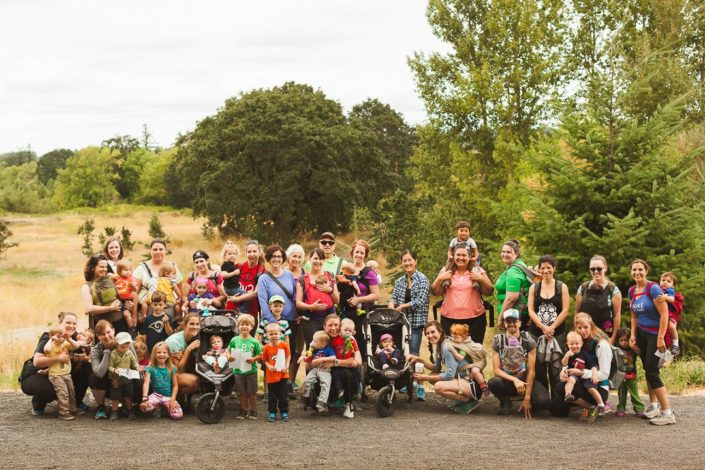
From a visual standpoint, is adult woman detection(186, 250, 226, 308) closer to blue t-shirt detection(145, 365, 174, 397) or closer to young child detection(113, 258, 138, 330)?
young child detection(113, 258, 138, 330)

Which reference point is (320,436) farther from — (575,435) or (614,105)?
(614,105)

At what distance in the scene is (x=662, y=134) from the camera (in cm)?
1364

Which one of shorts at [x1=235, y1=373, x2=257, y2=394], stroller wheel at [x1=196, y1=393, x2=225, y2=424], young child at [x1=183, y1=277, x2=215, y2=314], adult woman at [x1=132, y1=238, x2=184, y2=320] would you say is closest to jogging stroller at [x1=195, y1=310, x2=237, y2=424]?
stroller wheel at [x1=196, y1=393, x2=225, y2=424]

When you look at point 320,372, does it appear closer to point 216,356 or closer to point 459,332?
point 216,356

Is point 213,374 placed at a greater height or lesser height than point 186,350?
lesser

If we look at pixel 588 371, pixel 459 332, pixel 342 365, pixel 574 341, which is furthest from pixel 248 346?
pixel 588 371

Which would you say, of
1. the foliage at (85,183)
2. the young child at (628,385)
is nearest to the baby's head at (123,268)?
the young child at (628,385)

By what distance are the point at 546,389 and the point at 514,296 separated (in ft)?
3.86

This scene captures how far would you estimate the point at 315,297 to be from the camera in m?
10.2

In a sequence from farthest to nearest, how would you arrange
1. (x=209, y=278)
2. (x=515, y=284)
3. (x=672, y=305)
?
(x=209, y=278) < (x=515, y=284) < (x=672, y=305)

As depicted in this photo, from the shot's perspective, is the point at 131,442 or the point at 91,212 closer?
the point at 131,442

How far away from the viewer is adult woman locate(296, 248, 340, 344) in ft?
33.3

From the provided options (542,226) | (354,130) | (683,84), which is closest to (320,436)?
(542,226)

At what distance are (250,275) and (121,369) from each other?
7.02ft
